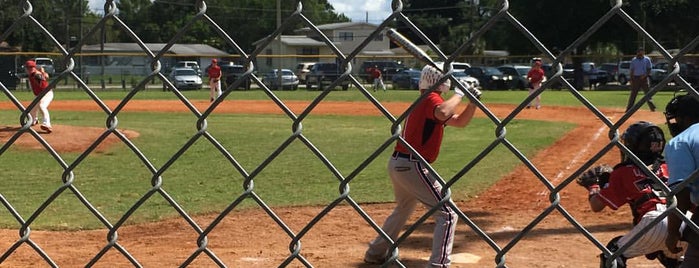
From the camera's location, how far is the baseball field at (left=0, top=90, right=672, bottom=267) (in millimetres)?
3190

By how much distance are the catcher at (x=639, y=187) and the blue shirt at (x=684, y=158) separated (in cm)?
88

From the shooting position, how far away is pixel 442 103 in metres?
5.65

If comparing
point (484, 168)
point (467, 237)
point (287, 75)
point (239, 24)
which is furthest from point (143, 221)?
point (239, 24)

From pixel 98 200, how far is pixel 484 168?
5.80 m

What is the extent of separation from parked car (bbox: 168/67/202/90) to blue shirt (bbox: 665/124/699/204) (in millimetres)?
38475

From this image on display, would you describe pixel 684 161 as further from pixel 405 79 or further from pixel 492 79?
pixel 492 79

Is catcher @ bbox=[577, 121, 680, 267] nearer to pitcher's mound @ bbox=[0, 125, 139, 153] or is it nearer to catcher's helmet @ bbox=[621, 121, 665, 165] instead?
catcher's helmet @ bbox=[621, 121, 665, 165]

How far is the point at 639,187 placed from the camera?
4.89m

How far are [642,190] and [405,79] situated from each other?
40455mm

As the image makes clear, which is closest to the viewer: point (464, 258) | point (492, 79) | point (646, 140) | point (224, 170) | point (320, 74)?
point (646, 140)

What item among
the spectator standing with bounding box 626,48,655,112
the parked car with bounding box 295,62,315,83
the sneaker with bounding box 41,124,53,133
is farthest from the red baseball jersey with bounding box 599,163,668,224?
the parked car with bounding box 295,62,315,83

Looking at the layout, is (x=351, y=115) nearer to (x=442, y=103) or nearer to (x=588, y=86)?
(x=442, y=103)

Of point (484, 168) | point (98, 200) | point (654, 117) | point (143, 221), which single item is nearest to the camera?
point (143, 221)

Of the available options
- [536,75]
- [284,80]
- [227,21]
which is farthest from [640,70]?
[227,21]
